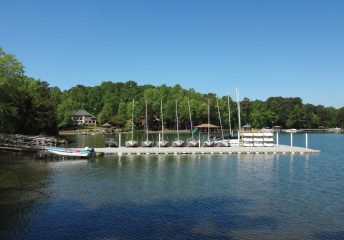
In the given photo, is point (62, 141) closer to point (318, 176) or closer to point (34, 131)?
point (34, 131)

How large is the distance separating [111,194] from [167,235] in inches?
453

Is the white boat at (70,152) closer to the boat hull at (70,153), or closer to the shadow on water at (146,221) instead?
the boat hull at (70,153)

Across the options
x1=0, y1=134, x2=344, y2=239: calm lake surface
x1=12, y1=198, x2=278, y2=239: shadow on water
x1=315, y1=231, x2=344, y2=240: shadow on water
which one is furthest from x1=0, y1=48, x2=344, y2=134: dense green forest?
x1=315, y1=231, x2=344, y2=240: shadow on water

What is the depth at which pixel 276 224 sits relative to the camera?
75.4ft

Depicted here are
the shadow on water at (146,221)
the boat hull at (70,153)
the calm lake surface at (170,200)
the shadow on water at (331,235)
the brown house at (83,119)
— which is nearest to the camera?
the shadow on water at (331,235)

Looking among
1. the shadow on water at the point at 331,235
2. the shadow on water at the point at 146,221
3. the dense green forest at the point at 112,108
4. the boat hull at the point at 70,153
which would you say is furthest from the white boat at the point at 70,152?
the shadow on water at the point at 331,235

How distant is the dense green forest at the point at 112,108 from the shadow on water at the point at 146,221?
3351 centimetres

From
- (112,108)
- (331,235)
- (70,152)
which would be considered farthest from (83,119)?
(331,235)

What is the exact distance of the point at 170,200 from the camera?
29.1 metres

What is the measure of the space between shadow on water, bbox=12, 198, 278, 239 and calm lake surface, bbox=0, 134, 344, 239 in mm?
59

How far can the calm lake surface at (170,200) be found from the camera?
21828mm

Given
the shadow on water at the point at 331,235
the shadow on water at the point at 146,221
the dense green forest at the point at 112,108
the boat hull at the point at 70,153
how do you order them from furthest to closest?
the dense green forest at the point at 112,108
the boat hull at the point at 70,153
the shadow on water at the point at 146,221
the shadow on water at the point at 331,235

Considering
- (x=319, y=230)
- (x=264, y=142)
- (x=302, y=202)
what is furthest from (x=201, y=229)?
(x=264, y=142)

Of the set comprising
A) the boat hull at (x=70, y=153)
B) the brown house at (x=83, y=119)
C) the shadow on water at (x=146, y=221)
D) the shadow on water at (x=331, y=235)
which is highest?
the brown house at (x=83, y=119)
